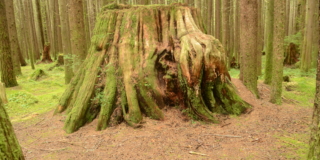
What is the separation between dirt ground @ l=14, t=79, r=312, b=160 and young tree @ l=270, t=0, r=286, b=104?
90cm

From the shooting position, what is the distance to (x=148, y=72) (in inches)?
187

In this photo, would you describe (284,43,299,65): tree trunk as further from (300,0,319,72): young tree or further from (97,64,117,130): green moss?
(97,64,117,130): green moss

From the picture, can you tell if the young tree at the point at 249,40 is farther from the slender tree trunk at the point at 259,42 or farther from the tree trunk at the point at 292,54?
the tree trunk at the point at 292,54

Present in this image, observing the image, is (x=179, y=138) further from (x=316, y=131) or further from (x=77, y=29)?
(x=77, y=29)

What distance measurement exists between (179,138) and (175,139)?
0.08m

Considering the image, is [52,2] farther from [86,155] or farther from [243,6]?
[86,155]

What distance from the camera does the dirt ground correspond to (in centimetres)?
334

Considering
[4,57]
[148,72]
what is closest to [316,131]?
[148,72]

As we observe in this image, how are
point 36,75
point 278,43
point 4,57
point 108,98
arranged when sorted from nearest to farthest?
point 108,98
point 278,43
point 4,57
point 36,75


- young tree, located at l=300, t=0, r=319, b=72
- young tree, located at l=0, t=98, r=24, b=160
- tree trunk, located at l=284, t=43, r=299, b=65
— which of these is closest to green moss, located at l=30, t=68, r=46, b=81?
young tree, located at l=0, t=98, r=24, b=160

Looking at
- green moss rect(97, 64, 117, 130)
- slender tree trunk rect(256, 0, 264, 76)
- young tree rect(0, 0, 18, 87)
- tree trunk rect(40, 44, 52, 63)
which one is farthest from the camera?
tree trunk rect(40, 44, 52, 63)

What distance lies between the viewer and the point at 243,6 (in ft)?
20.5

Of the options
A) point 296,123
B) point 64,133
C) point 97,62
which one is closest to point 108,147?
point 64,133

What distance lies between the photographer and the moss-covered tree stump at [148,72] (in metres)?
4.46
